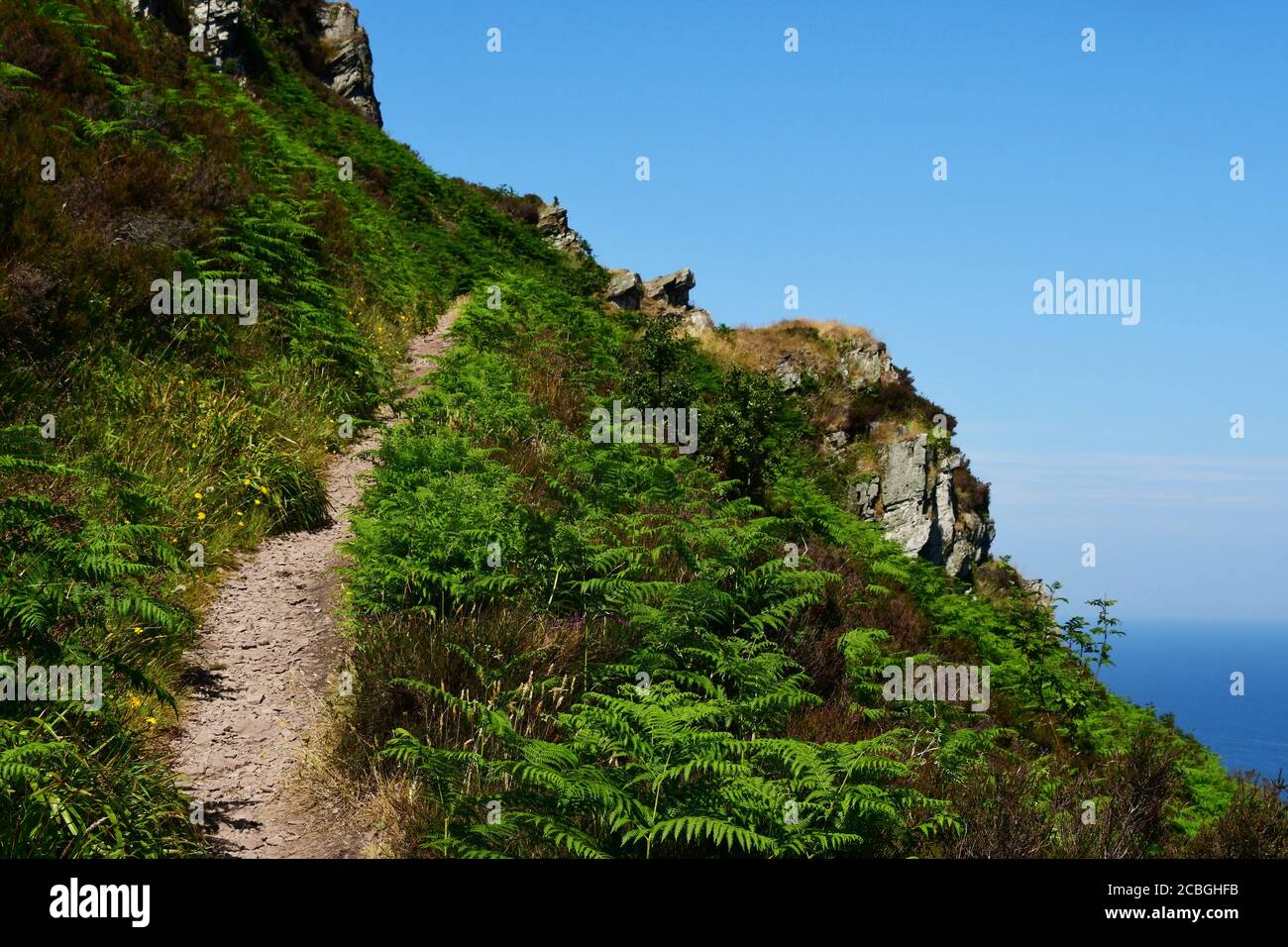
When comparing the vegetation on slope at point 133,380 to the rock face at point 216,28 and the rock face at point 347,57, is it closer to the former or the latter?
the rock face at point 216,28

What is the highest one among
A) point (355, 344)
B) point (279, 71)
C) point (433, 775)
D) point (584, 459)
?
point (279, 71)

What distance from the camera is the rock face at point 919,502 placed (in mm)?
24109

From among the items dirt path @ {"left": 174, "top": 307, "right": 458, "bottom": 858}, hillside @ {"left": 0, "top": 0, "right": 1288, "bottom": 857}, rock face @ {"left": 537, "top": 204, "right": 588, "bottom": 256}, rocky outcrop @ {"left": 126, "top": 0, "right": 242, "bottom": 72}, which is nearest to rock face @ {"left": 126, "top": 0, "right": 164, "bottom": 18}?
rocky outcrop @ {"left": 126, "top": 0, "right": 242, "bottom": 72}

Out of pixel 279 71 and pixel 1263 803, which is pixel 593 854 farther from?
pixel 279 71

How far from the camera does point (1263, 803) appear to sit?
21.9 feet

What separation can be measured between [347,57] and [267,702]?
34177 millimetres

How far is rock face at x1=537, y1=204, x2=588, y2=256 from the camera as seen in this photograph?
32.0 metres

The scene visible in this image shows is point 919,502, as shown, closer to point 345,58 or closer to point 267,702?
point 267,702

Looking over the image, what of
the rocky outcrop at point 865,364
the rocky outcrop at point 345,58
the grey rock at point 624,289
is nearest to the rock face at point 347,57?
the rocky outcrop at point 345,58

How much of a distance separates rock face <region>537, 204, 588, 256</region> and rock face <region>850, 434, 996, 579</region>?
44.7ft
